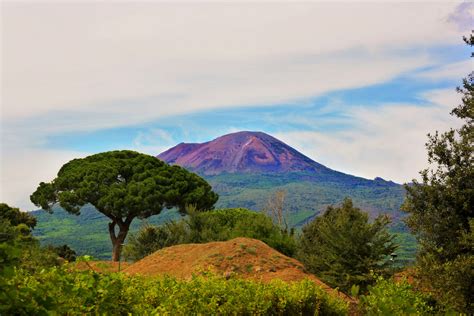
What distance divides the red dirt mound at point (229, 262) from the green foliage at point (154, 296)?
708cm

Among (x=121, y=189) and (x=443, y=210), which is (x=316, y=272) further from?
(x=121, y=189)

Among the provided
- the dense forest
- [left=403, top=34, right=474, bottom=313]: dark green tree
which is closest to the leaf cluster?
the dense forest

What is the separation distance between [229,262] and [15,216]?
2492cm

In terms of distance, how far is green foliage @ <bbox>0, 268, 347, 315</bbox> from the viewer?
5029mm

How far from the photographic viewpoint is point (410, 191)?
1293cm

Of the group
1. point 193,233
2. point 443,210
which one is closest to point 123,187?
point 193,233

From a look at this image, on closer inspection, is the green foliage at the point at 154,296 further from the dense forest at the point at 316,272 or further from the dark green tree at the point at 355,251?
the dark green tree at the point at 355,251

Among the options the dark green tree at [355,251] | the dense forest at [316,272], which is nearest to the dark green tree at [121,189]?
the dense forest at [316,272]

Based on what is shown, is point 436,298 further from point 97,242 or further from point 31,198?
point 97,242

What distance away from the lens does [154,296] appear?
705cm

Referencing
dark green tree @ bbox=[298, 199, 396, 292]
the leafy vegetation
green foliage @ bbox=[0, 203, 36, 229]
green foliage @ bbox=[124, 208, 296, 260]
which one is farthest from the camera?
green foliage @ bbox=[0, 203, 36, 229]

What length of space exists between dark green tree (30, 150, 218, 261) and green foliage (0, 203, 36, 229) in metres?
2.82

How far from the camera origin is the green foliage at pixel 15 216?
35.6 m

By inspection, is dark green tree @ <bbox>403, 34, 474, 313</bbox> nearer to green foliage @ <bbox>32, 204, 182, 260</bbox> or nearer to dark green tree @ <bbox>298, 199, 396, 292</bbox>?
dark green tree @ <bbox>298, 199, 396, 292</bbox>
